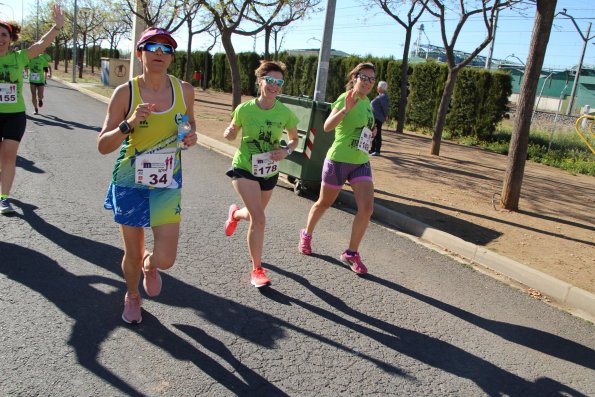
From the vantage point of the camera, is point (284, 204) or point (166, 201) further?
point (284, 204)

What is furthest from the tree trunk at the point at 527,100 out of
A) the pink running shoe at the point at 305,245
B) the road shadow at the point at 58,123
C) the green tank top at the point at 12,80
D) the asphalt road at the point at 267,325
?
the road shadow at the point at 58,123

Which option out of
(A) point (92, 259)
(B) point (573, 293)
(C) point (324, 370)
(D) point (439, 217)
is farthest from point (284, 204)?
(C) point (324, 370)

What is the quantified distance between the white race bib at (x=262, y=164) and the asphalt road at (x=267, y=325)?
93 centimetres

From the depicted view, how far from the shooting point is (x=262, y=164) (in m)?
4.16

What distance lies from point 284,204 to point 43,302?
4120 mm

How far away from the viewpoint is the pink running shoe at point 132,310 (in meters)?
3.37

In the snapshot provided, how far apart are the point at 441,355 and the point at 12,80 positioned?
4.98 metres

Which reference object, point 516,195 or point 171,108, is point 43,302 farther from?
point 516,195

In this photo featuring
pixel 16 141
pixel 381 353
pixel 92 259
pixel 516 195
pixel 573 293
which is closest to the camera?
pixel 381 353

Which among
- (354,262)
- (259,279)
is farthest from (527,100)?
(259,279)

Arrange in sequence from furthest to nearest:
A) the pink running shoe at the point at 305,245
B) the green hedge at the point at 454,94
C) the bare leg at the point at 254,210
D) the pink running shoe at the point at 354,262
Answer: the green hedge at the point at 454,94, the pink running shoe at the point at 305,245, the pink running shoe at the point at 354,262, the bare leg at the point at 254,210

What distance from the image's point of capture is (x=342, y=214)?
7094 mm

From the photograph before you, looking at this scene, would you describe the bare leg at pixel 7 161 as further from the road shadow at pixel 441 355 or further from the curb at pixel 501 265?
the curb at pixel 501 265

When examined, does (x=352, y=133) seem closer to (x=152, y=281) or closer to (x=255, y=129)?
(x=255, y=129)
